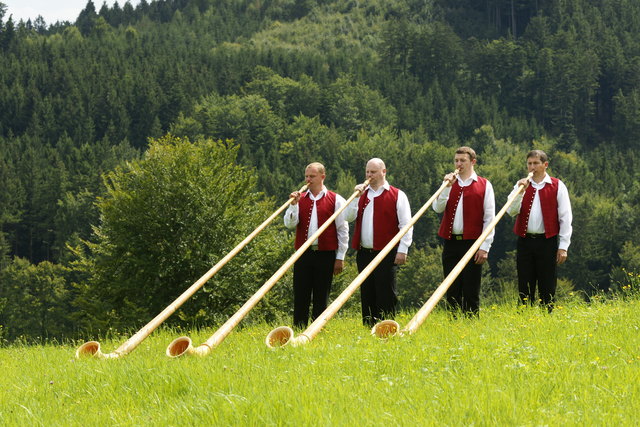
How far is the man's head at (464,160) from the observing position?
8750mm

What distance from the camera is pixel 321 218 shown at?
31.2 feet

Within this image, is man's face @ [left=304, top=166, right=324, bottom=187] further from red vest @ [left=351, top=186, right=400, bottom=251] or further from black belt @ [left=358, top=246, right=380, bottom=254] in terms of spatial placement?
black belt @ [left=358, top=246, right=380, bottom=254]

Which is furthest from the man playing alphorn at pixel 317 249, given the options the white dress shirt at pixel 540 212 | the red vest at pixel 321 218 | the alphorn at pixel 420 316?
the alphorn at pixel 420 316

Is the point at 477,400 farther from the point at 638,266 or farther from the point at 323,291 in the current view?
the point at 638,266

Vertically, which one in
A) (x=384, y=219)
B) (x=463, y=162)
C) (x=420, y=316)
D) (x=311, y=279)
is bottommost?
(x=311, y=279)

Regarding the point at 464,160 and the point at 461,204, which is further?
the point at 461,204

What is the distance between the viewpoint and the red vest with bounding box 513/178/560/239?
886 cm

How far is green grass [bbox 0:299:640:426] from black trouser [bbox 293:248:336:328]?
7.19ft

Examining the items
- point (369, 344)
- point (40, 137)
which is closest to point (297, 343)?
point (369, 344)

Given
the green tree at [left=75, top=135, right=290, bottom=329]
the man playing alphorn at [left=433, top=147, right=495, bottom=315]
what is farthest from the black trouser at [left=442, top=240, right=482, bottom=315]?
the green tree at [left=75, top=135, right=290, bottom=329]

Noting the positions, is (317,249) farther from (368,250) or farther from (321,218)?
(368,250)

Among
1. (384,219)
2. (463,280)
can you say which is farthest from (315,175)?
(463,280)

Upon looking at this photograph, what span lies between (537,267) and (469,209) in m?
1.03

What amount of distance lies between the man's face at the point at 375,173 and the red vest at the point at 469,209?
79cm
